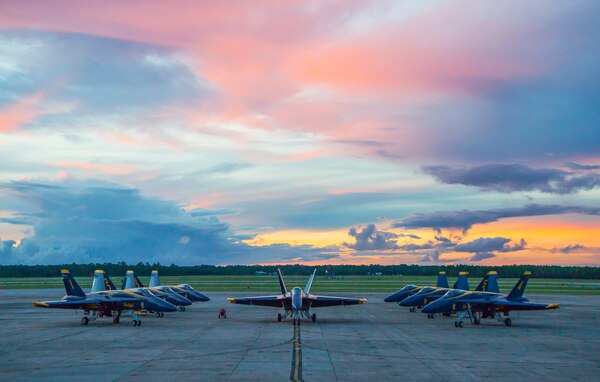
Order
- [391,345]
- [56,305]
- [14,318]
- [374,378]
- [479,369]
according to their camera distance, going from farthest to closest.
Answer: [14,318]
[56,305]
[391,345]
[479,369]
[374,378]

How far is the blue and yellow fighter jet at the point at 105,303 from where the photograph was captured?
48094mm

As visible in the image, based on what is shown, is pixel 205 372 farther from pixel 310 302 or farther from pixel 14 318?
pixel 14 318

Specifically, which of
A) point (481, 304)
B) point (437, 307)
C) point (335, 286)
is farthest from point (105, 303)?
point (335, 286)

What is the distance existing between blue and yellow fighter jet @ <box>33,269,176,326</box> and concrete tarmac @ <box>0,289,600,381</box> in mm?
1373

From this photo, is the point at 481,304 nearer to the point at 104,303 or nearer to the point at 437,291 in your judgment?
the point at 437,291

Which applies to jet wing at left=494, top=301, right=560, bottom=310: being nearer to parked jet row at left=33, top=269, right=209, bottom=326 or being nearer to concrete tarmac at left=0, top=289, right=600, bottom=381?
concrete tarmac at left=0, top=289, right=600, bottom=381

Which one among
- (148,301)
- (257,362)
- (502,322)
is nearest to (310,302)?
(148,301)

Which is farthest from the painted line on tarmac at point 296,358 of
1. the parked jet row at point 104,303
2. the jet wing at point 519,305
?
the jet wing at point 519,305

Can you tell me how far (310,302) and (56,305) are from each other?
802 inches

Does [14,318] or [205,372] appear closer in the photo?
[205,372]

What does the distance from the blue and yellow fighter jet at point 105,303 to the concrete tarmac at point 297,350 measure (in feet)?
4.50

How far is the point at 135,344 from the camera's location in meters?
35.8

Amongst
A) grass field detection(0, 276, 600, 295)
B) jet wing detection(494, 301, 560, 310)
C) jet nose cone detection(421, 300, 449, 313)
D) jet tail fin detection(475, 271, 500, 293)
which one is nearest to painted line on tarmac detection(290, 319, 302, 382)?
jet nose cone detection(421, 300, 449, 313)

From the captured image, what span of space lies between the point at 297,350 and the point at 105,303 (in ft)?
73.8
